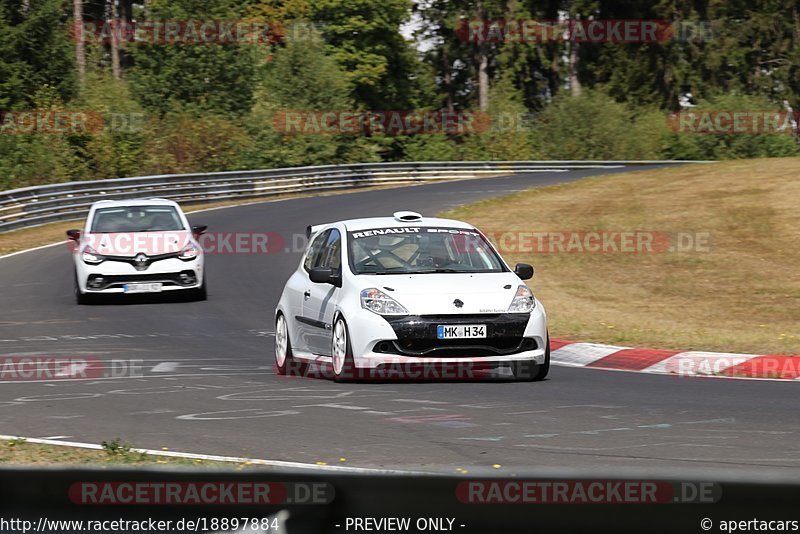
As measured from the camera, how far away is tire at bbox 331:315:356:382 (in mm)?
11406

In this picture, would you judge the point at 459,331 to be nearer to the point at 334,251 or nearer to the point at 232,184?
the point at 334,251

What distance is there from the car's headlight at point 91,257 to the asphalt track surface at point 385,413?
3145mm

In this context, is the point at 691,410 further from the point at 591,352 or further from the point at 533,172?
the point at 533,172

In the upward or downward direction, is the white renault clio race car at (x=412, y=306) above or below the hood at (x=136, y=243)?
above

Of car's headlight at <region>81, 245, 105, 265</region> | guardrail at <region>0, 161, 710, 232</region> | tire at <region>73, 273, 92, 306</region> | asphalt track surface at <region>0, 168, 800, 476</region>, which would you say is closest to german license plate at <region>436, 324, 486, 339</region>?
asphalt track surface at <region>0, 168, 800, 476</region>

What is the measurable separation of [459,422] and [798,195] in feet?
80.7

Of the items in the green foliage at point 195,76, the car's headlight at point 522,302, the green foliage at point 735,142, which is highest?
the green foliage at point 195,76

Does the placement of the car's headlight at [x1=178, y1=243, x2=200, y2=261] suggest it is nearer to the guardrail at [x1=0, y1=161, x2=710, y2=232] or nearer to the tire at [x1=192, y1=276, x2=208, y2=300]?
the tire at [x1=192, y1=276, x2=208, y2=300]

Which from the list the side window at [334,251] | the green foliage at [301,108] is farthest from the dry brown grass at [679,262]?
the green foliage at [301,108]

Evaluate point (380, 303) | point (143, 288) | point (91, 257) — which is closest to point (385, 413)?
point (380, 303)

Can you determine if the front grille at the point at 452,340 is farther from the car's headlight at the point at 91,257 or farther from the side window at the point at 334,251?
the car's headlight at the point at 91,257

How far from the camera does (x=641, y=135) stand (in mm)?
62062

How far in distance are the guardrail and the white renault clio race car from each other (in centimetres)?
2177

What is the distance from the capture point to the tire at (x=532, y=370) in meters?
11.6
